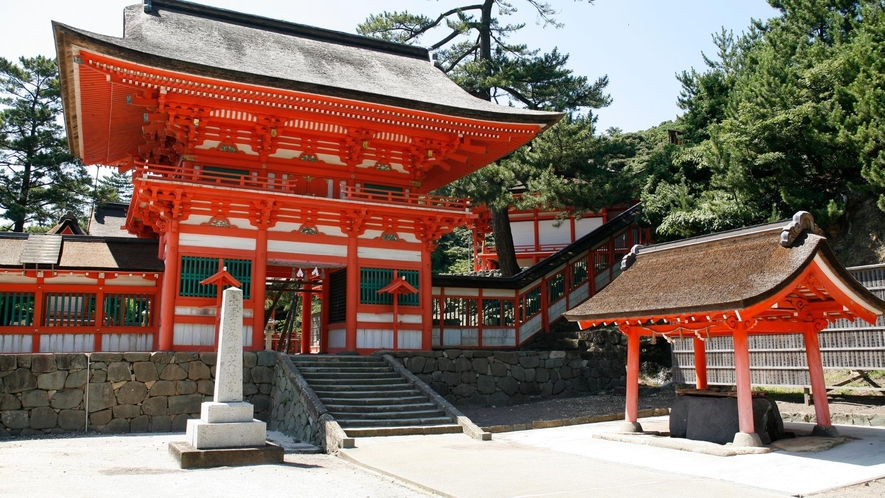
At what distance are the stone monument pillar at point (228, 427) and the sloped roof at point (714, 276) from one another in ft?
19.9

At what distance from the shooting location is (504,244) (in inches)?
1059

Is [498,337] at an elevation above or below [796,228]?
below

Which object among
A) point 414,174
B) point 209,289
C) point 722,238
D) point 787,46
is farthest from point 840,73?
point 209,289

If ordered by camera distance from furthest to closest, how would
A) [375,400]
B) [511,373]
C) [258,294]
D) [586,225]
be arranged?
[586,225]
[511,373]
[258,294]
[375,400]

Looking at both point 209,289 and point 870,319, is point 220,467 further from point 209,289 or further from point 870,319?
point 870,319

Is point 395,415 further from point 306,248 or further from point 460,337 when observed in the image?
point 460,337

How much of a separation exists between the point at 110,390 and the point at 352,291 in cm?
623

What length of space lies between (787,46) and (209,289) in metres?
19.8

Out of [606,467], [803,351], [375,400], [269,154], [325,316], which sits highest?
[269,154]

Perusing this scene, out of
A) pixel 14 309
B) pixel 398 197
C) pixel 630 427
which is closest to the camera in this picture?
pixel 630 427

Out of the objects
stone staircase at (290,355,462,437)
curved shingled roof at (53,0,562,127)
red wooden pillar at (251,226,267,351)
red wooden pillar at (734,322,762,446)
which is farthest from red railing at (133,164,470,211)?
red wooden pillar at (734,322,762,446)

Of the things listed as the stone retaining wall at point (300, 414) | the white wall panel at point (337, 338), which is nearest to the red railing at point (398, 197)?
the white wall panel at point (337, 338)

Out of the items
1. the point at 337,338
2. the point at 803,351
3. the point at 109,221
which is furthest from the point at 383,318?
the point at 109,221

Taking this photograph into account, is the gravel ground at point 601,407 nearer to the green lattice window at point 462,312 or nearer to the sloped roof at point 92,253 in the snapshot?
the green lattice window at point 462,312
